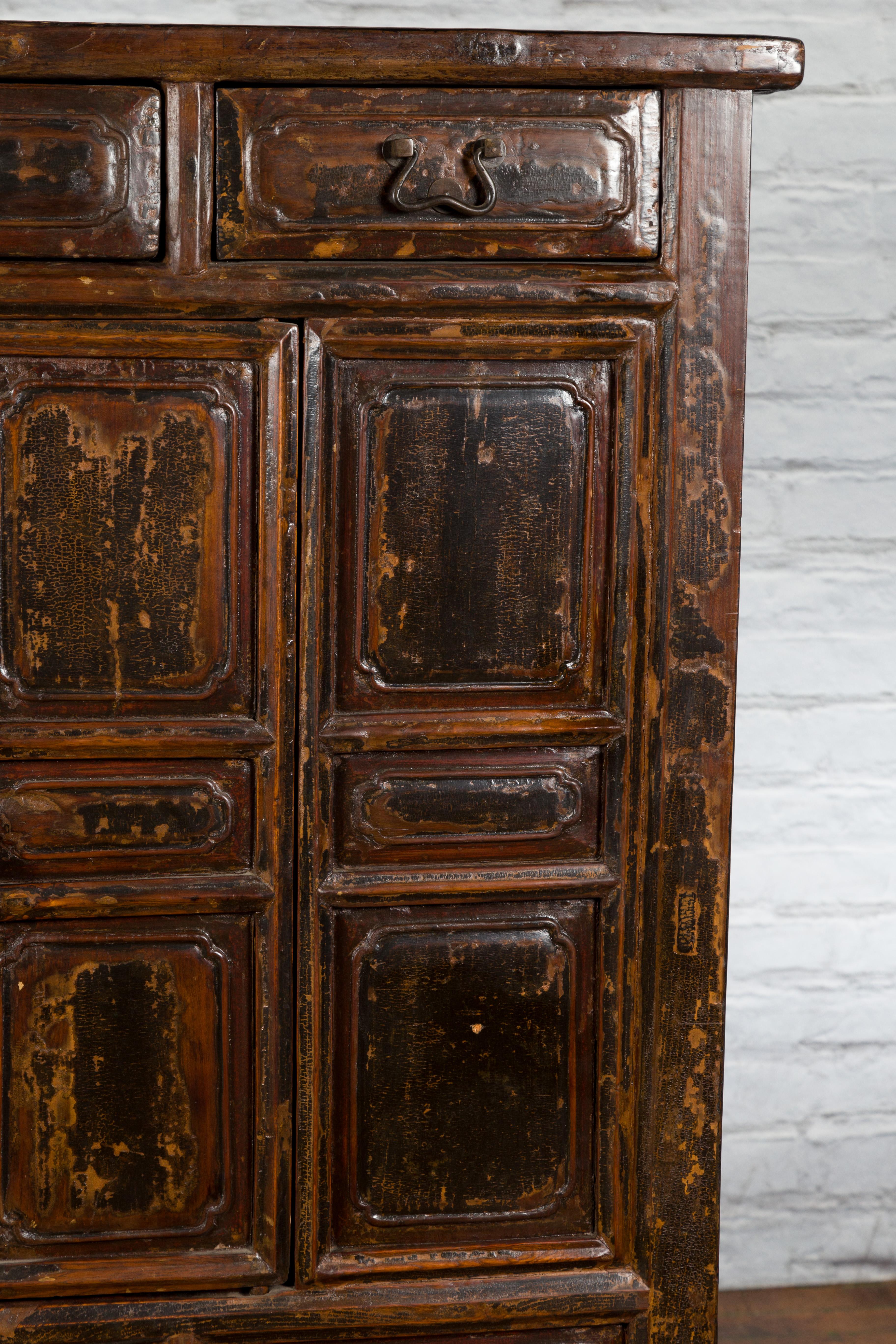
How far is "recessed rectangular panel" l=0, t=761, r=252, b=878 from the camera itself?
155 centimetres

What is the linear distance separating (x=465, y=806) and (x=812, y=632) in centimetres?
102

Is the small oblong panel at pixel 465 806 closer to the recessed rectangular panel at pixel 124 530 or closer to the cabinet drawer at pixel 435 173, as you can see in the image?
the recessed rectangular panel at pixel 124 530

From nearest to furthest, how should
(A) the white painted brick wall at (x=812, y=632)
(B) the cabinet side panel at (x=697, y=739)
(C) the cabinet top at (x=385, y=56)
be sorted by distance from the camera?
(C) the cabinet top at (x=385, y=56), (B) the cabinet side panel at (x=697, y=739), (A) the white painted brick wall at (x=812, y=632)

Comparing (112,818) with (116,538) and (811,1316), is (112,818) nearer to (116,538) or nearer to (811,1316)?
(116,538)

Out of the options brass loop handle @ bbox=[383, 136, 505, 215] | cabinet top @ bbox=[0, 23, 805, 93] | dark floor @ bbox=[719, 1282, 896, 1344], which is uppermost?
cabinet top @ bbox=[0, 23, 805, 93]

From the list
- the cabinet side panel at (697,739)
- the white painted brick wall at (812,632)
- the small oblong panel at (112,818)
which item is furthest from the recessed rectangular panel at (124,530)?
the white painted brick wall at (812,632)

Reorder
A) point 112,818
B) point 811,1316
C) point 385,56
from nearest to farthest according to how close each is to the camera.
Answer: point 385,56
point 112,818
point 811,1316

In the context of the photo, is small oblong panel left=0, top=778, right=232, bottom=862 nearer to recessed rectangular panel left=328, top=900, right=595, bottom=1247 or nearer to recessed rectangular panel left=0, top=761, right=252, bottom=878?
recessed rectangular panel left=0, top=761, right=252, bottom=878

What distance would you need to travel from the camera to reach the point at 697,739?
1623mm

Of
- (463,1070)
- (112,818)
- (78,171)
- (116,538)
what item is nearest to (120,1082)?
(112,818)

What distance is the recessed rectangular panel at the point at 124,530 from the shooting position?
1502mm

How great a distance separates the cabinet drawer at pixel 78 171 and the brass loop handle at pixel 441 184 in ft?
1.03

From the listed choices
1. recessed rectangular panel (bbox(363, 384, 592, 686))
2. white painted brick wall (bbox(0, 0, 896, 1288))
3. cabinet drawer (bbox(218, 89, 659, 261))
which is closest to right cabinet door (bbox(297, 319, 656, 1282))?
recessed rectangular panel (bbox(363, 384, 592, 686))

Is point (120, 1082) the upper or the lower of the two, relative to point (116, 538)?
lower
